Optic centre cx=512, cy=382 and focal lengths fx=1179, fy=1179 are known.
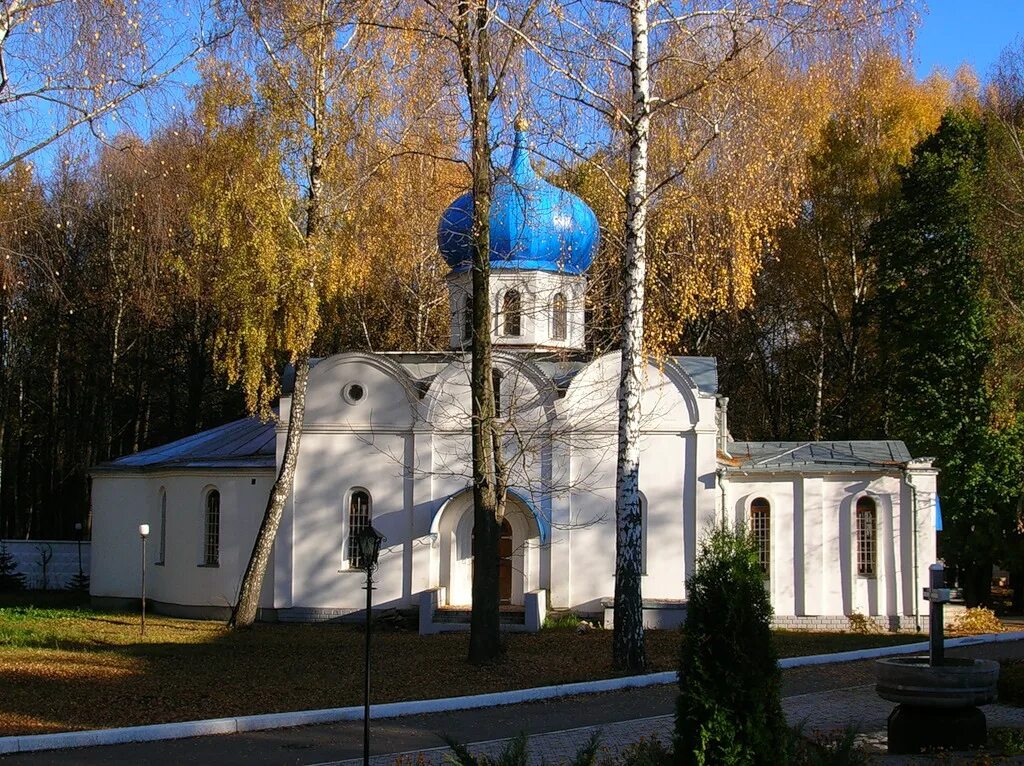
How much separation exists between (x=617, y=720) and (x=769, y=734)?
5007mm

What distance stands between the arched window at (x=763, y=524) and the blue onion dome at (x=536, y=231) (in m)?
5.94

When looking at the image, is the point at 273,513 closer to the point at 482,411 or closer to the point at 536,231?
the point at 482,411

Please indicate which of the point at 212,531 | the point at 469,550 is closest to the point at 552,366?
the point at 469,550

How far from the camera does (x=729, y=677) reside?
7.84 meters

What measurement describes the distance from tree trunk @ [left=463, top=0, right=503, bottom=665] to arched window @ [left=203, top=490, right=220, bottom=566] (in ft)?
32.8

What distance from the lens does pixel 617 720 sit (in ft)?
41.5

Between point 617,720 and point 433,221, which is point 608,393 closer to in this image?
point 433,221

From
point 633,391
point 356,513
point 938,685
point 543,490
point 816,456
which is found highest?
point 633,391

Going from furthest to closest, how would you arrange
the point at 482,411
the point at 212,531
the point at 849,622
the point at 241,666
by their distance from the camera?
the point at 212,531, the point at 849,622, the point at 241,666, the point at 482,411

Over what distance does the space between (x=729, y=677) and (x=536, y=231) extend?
16074 millimetres

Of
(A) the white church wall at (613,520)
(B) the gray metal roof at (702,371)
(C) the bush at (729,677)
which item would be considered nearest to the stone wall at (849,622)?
(A) the white church wall at (613,520)

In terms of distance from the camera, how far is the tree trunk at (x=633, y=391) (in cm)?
1509

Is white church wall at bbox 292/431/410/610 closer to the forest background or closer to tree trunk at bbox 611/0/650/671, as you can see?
the forest background

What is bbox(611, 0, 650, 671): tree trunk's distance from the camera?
49.5ft
